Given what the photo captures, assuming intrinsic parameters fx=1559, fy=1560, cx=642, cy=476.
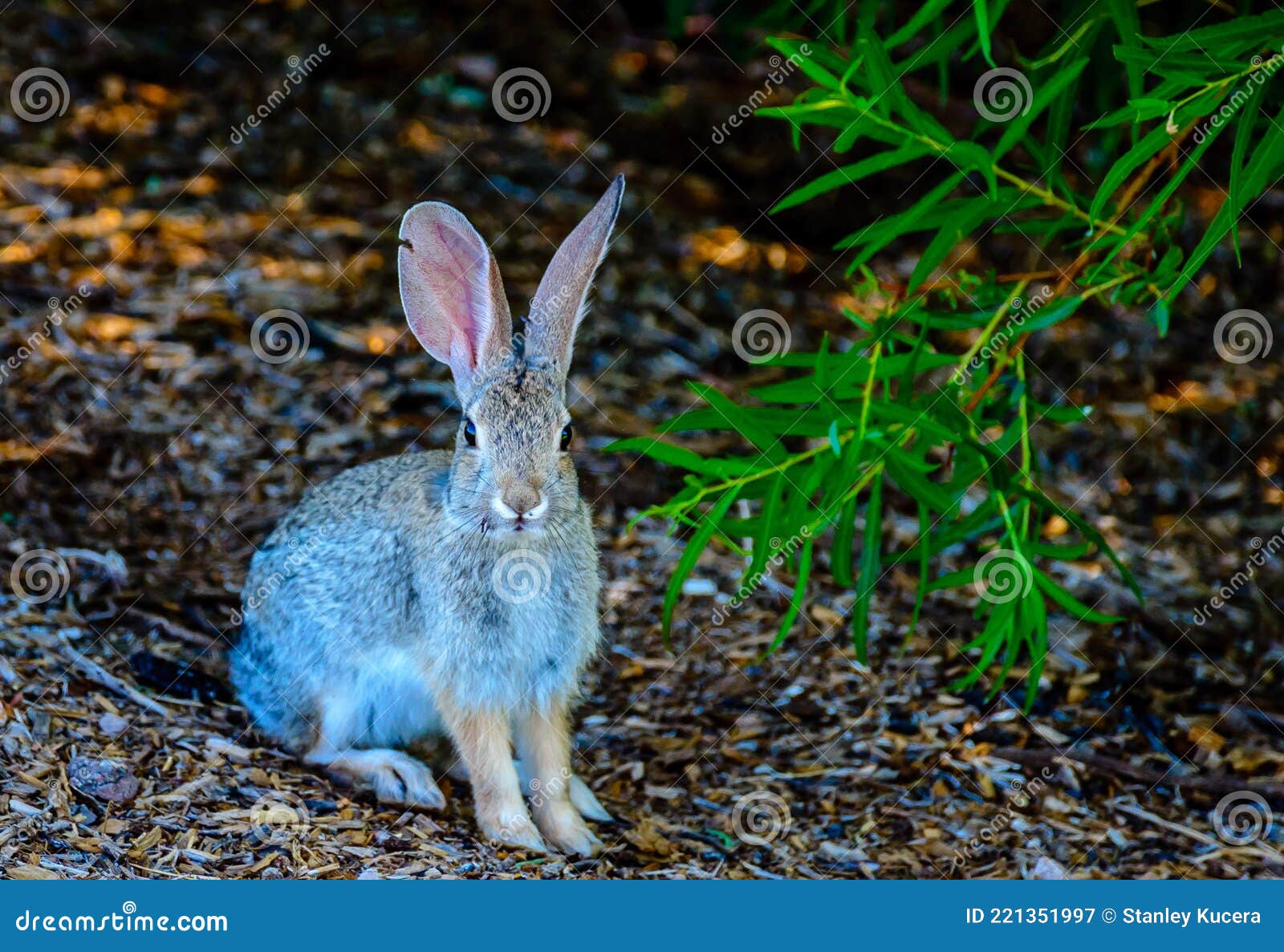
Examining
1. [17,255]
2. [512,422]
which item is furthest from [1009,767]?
[17,255]

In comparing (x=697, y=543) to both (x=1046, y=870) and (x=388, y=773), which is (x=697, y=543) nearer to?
(x=388, y=773)

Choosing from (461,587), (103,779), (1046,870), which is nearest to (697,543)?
(461,587)

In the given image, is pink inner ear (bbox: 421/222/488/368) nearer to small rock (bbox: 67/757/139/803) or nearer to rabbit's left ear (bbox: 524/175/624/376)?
rabbit's left ear (bbox: 524/175/624/376)

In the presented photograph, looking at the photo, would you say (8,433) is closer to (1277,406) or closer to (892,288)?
(892,288)

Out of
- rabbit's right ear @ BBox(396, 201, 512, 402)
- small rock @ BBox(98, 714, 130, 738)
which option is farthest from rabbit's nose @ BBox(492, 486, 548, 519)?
small rock @ BBox(98, 714, 130, 738)

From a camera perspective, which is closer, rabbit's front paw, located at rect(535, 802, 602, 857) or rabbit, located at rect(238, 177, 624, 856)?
rabbit, located at rect(238, 177, 624, 856)

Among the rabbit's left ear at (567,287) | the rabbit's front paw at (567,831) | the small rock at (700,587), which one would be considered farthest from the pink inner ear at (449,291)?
the small rock at (700,587)
